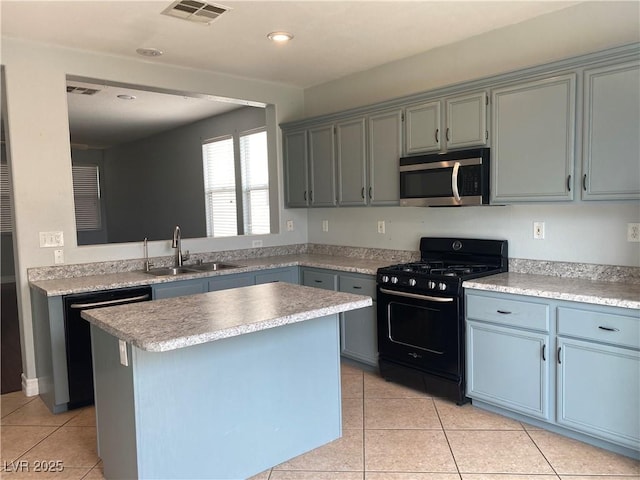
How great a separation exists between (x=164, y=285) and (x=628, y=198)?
2.95 metres

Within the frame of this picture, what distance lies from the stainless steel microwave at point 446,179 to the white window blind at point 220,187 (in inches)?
130

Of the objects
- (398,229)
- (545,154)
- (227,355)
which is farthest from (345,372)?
(545,154)

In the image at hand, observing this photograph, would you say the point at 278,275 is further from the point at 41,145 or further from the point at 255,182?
the point at 255,182

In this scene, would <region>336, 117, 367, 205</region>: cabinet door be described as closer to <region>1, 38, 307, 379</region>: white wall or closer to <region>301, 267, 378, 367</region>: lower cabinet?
<region>301, 267, 378, 367</region>: lower cabinet

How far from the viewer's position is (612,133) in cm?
256

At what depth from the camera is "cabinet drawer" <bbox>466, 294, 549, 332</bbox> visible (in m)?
2.69

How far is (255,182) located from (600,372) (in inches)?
174

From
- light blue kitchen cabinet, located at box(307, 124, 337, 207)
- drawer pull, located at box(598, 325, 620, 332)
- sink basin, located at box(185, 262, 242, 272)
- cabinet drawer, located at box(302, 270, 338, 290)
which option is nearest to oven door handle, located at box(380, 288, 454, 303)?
cabinet drawer, located at box(302, 270, 338, 290)

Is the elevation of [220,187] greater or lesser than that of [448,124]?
lesser

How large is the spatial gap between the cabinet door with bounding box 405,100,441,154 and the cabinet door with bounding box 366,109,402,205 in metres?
0.10

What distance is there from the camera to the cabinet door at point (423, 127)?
3398 millimetres

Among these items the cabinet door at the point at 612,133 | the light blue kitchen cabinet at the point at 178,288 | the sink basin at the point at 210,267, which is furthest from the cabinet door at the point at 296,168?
the cabinet door at the point at 612,133

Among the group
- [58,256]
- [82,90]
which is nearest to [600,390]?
[58,256]

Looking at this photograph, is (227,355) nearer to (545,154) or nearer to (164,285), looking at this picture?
(164,285)
